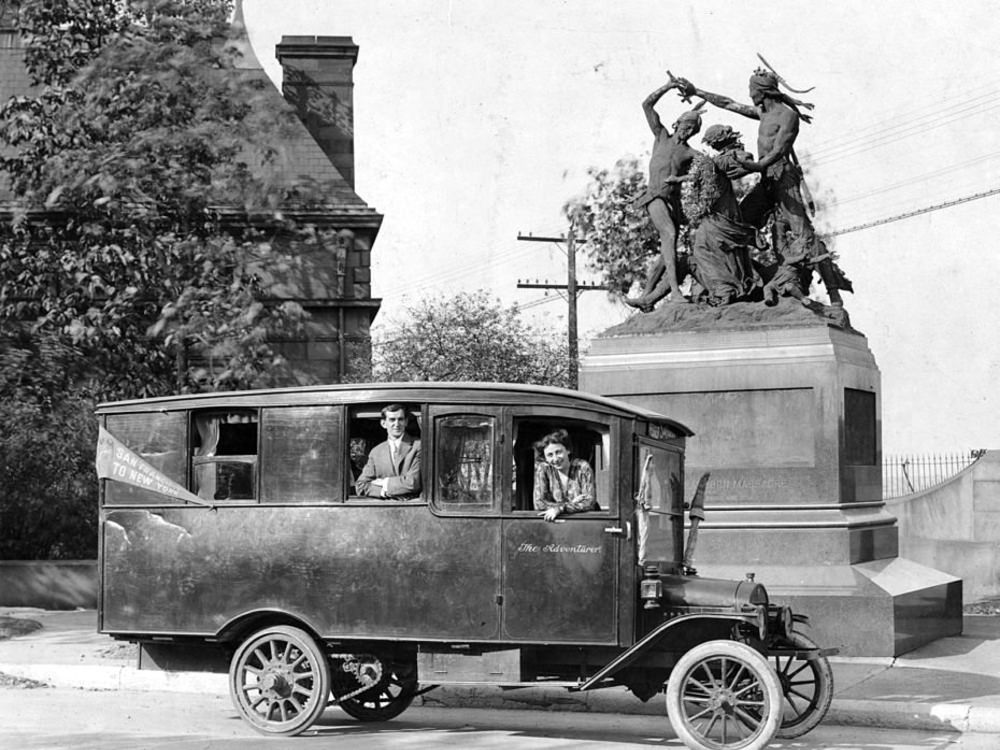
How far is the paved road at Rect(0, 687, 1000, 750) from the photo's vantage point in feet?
30.1

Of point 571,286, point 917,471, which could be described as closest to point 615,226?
point 571,286

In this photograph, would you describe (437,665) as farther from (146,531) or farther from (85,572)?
(85,572)

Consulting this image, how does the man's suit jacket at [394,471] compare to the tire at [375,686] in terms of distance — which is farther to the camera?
the tire at [375,686]

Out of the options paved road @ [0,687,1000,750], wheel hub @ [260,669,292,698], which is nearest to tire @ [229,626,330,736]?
wheel hub @ [260,669,292,698]

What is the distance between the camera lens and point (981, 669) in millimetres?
11805

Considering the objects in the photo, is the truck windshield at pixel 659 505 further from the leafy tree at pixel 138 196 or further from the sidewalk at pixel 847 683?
the leafy tree at pixel 138 196

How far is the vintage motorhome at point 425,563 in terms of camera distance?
9.12 m

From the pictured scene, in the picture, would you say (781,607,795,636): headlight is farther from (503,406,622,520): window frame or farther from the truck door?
(503,406,622,520): window frame

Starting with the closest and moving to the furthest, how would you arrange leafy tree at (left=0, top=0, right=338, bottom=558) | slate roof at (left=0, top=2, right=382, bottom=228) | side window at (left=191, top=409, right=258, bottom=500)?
side window at (left=191, top=409, right=258, bottom=500)
leafy tree at (left=0, top=0, right=338, bottom=558)
slate roof at (left=0, top=2, right=382, bottom=228)

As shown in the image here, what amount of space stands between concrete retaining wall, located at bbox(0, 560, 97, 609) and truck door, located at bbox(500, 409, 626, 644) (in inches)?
432

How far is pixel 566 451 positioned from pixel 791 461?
4.36 metres

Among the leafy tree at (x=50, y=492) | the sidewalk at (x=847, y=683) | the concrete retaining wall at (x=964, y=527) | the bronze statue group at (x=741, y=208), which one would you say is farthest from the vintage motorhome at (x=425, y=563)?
the concrete retaining wall at (x=964, y=527)

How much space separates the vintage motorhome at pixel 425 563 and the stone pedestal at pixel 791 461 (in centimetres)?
310

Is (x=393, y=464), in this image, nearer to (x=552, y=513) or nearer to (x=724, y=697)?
(x=552, y=513)
